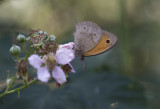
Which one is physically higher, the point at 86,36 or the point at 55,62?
the point at 86,36

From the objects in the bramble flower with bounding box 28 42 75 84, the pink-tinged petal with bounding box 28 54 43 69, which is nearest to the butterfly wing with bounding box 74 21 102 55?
the bramble flower with bounding box 28 42 75 84

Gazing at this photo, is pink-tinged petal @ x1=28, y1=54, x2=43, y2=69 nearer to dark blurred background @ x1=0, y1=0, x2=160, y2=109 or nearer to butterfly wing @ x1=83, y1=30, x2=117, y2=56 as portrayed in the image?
butterfly wing @ x1=83, y1=30, x2=117, y2=56

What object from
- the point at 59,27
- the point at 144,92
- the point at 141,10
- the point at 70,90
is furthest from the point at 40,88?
the point at 141,10

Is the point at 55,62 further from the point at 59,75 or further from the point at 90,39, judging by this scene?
the point at 90,39

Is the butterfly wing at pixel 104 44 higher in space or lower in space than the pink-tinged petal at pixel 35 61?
higher

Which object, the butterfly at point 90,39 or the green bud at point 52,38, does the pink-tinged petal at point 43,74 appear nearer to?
the green bud at point 52,38

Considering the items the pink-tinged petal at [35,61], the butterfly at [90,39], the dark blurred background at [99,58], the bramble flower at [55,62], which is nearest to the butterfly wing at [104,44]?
the butterfly at [90,39]

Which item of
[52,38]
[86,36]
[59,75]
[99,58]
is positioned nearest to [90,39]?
[86,36]
